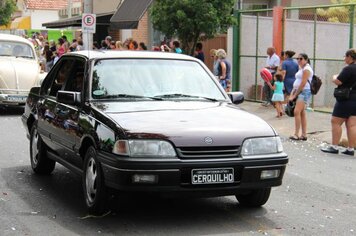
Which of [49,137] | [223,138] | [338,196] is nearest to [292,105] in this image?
[338,196]

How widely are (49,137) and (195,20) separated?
11.3 metres

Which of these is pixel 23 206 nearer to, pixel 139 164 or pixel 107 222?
pixel 107 222

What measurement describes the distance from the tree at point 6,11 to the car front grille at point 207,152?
171 feet

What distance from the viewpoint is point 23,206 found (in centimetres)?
645

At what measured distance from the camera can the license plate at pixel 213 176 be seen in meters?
5.43

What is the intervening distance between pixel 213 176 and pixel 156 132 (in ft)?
2.10

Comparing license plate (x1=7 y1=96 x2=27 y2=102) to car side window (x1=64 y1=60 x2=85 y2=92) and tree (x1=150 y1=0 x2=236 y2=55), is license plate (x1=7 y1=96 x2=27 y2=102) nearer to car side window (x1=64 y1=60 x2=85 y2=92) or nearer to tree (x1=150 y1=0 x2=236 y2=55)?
tree (x1=150 y1=0 x2=236 y2=55)

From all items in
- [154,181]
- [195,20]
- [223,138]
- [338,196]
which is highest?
[195,20]

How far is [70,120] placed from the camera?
6586 millimetres

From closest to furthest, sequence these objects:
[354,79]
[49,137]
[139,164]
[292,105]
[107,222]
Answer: [139,164] < [107,222] < [49,137] < [354,79] < [292,105]

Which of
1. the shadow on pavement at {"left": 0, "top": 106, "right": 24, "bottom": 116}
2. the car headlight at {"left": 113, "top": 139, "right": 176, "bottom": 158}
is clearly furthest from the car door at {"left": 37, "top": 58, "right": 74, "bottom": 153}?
the shadow on pavement at {"left": 0, "top": 106, "right": 24, "bottom": 116}

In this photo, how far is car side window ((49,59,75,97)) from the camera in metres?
7.40

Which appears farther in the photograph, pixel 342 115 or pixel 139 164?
pixel 342 115

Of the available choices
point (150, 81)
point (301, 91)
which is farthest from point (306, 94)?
point (150, 81)
